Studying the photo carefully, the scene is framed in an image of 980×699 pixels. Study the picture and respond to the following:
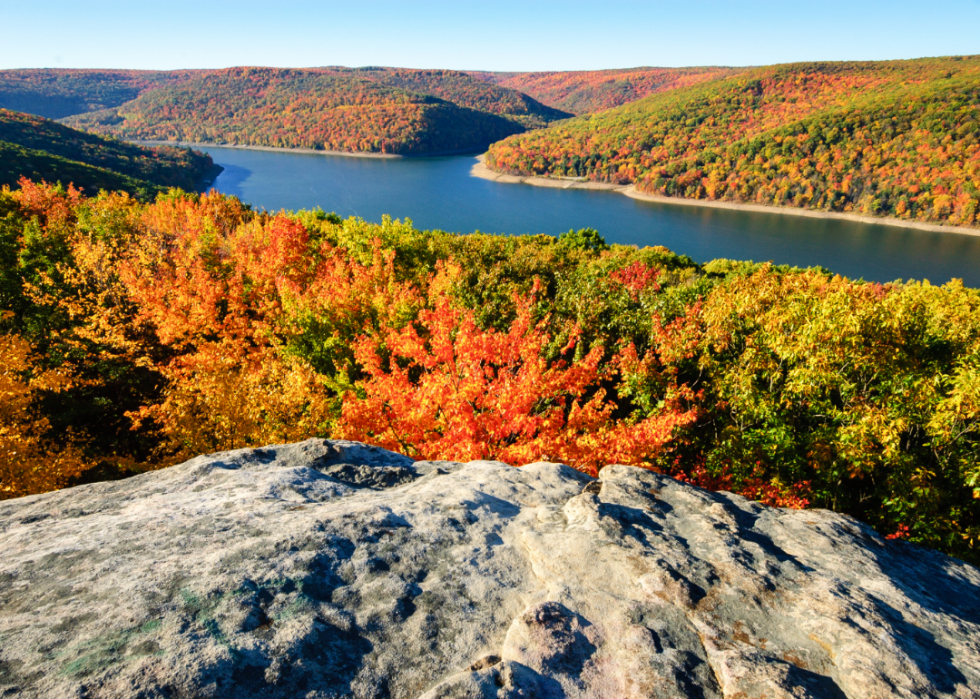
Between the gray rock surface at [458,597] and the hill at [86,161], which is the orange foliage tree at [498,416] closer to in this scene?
the gray rock surface at [458,597]

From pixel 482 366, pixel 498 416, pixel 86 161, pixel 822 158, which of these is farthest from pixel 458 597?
pixel 822 158

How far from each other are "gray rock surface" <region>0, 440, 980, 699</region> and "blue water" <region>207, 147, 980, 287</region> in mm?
88247

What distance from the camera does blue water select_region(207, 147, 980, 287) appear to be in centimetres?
8725

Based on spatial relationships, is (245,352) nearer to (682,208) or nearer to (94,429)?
(94,429)

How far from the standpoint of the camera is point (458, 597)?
558 centimetres

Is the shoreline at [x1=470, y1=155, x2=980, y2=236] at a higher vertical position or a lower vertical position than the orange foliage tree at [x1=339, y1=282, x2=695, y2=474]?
higher

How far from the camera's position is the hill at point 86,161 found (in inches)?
3048

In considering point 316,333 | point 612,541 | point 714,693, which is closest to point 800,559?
point 612,541

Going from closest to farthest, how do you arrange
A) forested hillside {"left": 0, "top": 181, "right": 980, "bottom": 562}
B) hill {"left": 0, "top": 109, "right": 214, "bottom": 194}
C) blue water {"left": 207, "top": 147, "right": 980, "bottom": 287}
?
1. forested hillside {"left": 0, "top": 181, "right": 980, "bottom": 562}
2. hill {"left": 0, "top": 109, "right": 214, "bottom": 194}
3. blue water {"left": 207, "top": 147, "right": 980, "bottom": 287}

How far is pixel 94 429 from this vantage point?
23.1m

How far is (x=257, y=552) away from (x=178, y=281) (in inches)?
960

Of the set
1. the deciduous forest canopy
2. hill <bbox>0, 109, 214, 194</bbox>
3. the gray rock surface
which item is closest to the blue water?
hill <bbox>0, 109, 214, 194</bbox>

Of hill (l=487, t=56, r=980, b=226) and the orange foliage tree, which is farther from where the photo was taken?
hill (l=487, t=56, r=980, b=226)

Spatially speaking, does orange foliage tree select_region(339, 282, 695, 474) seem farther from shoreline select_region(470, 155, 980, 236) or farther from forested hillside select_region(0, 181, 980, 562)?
shoreline select_region(470, 155, 980, 236)
